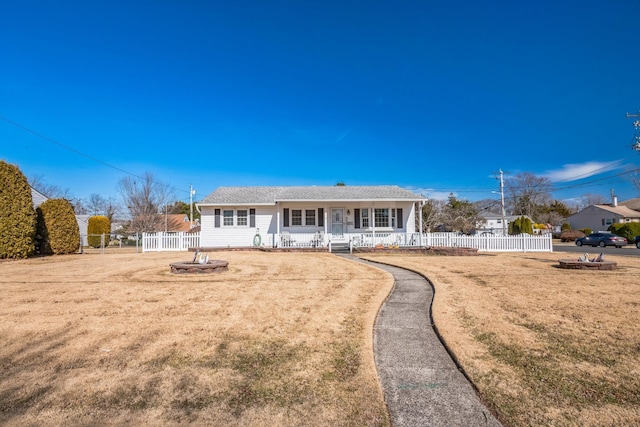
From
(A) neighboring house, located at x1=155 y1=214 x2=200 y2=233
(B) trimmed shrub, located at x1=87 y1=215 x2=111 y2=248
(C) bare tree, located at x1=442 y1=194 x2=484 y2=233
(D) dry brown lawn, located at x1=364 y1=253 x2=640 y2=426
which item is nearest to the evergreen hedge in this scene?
(C) bare tree, located at x1=442 y1=194 x2=484 y2=233

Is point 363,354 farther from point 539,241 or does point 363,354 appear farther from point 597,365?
point 539,241

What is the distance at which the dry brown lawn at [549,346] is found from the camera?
9.50 ft

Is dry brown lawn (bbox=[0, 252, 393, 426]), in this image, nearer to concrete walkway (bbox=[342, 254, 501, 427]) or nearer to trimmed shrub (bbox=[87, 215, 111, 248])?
concrete walkway (bbox=[342, 254, 501, 427])

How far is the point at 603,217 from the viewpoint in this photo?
160 ft

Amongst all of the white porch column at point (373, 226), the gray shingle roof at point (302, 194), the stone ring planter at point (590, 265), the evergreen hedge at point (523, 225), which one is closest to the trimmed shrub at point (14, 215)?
the gray shingle roof at point (302, 194)

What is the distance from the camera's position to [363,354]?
406 centimetres

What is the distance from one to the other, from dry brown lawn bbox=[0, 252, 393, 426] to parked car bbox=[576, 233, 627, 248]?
32180 millimetres

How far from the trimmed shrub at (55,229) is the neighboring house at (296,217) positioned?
6612 millimetres

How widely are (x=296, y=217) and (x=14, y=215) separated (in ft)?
45.0

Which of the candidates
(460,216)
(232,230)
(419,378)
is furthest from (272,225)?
(460,216)

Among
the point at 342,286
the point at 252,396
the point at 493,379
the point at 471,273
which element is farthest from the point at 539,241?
the point at 252,396

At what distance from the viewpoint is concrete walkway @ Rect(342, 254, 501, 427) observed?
2.79 m

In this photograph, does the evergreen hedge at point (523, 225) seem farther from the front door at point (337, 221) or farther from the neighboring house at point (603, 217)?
the front door at point (337, 221)

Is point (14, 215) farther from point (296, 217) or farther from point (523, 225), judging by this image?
point (523, 225)
